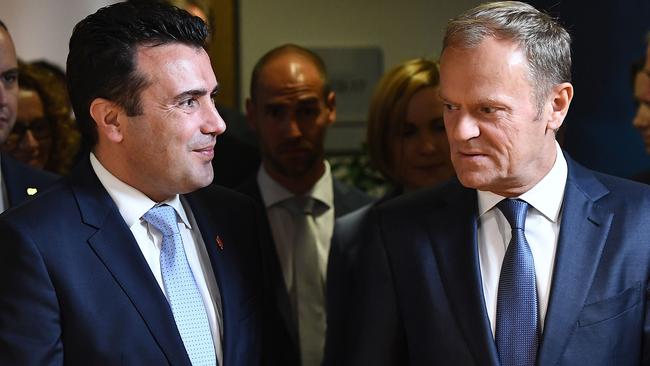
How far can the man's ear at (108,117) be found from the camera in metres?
1.93

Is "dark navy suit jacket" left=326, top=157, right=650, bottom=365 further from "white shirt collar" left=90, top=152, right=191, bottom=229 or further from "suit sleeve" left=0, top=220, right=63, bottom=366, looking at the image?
"suit sleeve" left=0, top=220, right=63, bottom=366

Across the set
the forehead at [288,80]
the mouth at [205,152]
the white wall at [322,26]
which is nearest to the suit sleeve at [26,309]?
the mouth at [205,152]

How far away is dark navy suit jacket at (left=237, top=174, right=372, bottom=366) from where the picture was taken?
7.11 feet

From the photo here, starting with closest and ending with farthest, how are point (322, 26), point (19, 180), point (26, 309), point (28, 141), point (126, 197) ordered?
point (26, 309), point (126, 197), point (19, 180), point (28, 141), point (322, 26)

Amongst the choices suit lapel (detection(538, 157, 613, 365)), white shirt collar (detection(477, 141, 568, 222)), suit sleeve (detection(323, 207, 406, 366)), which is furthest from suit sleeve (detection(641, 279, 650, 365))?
suit sleeve (detection(323, 207, 406, 366))

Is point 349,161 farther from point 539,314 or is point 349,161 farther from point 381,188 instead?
point 539,314

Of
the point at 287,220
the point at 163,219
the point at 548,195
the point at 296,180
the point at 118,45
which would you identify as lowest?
the point at 287,220

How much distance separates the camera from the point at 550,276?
1.90 m

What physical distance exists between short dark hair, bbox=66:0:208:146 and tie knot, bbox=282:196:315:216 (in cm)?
93

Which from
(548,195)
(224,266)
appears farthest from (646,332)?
(224,266)

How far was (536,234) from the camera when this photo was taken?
1.93 m

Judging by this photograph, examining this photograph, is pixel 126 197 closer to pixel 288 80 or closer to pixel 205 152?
pixel 205 152

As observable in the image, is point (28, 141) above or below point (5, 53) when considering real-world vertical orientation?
below

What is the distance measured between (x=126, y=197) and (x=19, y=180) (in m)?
0.57
